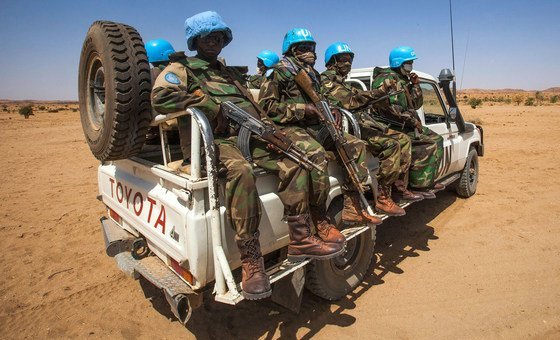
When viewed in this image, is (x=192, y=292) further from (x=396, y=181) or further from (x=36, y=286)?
(x=396, y=181)

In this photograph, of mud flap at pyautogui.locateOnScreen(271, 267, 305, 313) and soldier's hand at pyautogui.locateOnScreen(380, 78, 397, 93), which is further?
soldier's hand at pyautogui.locateOnScreen(380, 78, 397, 93)

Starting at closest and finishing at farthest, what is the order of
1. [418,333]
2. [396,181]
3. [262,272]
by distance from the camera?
[262,272] → [418,333] → [396,181]

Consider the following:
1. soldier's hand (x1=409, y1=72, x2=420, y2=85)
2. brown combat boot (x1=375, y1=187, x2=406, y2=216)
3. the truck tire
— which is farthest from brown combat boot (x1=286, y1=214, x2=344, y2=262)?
soldier's hand (x1=409, y1=72, x2=420, y2=85)

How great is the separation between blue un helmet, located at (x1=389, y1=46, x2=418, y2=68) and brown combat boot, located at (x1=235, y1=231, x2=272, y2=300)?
3.15 meters

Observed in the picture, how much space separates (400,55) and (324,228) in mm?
2689

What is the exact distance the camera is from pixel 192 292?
244cm

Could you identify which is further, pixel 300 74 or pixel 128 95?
pixel 300 74

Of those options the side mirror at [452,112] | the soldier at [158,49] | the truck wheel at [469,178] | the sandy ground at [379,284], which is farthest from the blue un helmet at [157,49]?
the truck wheel at [469,178]

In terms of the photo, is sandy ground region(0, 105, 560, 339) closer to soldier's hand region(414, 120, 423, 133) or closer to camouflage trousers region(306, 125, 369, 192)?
camouflage trousers region(306, 125, 369, 192)

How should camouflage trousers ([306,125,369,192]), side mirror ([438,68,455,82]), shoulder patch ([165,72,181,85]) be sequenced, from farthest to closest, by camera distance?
side mirror ([438,68,455,82]) → camouflage trousers ([306,125,369,192]) → shoulder patch ([165,72,181,85])

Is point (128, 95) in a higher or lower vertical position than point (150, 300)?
higher

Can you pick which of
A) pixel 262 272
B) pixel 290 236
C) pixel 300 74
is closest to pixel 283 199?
pixel 290 236

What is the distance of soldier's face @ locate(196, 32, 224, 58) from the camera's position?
117 inches

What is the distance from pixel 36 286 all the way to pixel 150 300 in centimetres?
129
